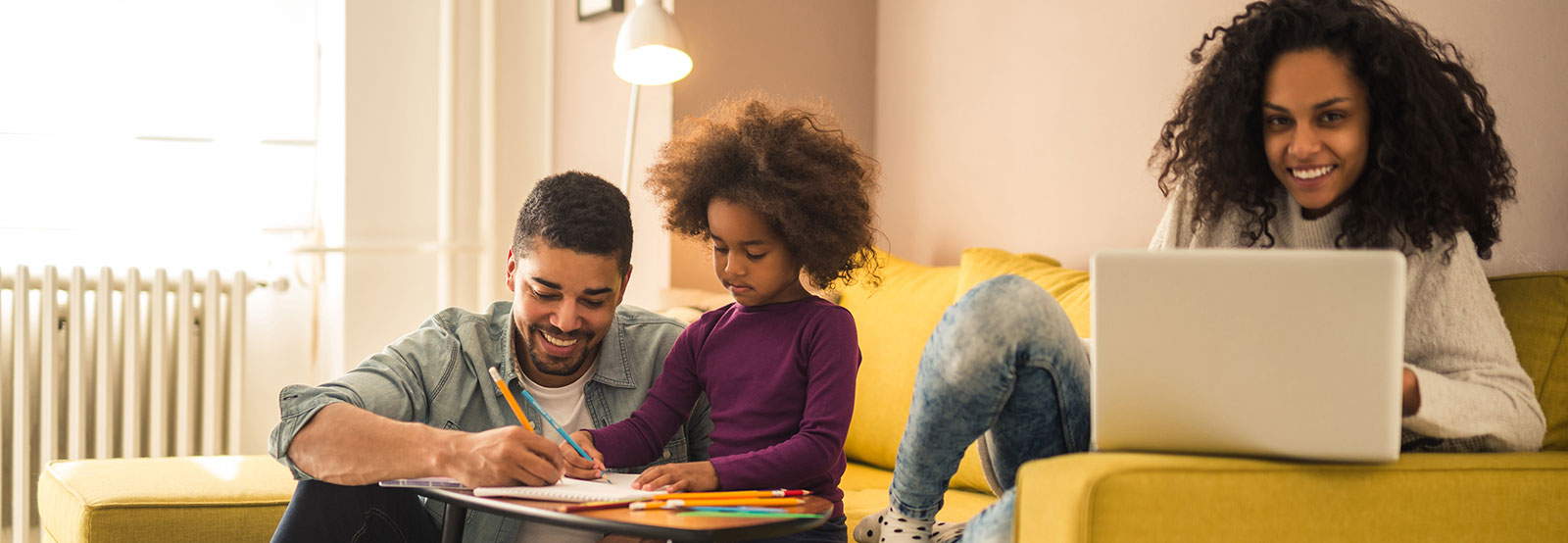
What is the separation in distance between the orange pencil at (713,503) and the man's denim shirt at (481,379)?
1.41 feet

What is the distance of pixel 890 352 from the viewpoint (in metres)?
2.29

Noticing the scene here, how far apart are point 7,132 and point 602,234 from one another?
2.25 m

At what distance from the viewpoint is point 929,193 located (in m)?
2.96

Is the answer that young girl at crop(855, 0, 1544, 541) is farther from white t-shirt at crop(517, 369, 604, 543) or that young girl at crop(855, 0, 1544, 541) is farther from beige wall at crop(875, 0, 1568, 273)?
white t-shirt at crop(517, 369, 604, 543)

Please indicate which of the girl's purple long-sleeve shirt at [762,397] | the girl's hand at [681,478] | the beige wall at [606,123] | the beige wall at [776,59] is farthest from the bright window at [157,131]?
the girl's hand at [681,478]

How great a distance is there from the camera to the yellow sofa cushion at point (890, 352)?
7.33ft

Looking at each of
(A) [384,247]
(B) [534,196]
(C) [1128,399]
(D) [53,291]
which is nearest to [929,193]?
(A) [384,247]

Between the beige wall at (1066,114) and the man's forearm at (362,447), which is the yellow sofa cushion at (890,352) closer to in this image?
the beige wall at (1066,114)

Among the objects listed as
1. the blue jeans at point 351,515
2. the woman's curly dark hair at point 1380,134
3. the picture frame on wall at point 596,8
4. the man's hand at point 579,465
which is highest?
the picture frame on wall at point 596,8

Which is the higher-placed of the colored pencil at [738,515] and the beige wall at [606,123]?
the beige wall at [606,123]

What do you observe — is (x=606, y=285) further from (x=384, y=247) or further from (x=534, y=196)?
(x=384, y=247)

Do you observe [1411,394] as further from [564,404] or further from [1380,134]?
[564,404]

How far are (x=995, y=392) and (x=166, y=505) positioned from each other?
1.21 m

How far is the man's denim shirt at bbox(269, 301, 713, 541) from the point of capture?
153 centimetres
